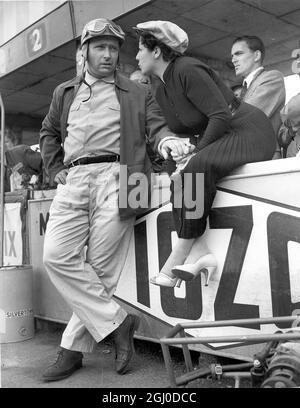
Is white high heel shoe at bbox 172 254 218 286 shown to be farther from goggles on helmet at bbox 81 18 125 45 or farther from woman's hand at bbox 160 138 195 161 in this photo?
goggles on helmet at bbox 81 18 125 45

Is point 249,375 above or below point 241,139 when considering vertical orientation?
below

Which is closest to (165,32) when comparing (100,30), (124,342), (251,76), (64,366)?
(100,30)

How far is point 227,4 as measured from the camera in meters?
3.94

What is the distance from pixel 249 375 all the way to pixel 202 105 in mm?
1103

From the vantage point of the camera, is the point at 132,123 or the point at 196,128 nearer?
the point at 196,128

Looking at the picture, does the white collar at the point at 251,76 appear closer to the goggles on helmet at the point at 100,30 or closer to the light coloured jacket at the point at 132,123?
the light coloured jacket at the point at 132,123

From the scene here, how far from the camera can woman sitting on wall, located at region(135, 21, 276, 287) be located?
1878 millimetres

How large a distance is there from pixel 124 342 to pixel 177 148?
1.02 metres

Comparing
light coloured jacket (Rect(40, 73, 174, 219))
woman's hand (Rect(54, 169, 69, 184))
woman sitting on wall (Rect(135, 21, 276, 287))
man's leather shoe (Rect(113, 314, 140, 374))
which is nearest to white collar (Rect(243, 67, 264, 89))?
light coloured jacket (Rect(40, 73, 174, 219))

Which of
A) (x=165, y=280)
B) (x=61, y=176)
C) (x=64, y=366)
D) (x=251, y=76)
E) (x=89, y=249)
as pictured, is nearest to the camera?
(x=165, y=280)

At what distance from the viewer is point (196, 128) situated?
2049mm

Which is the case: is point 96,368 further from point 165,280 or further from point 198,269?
point 198,269
